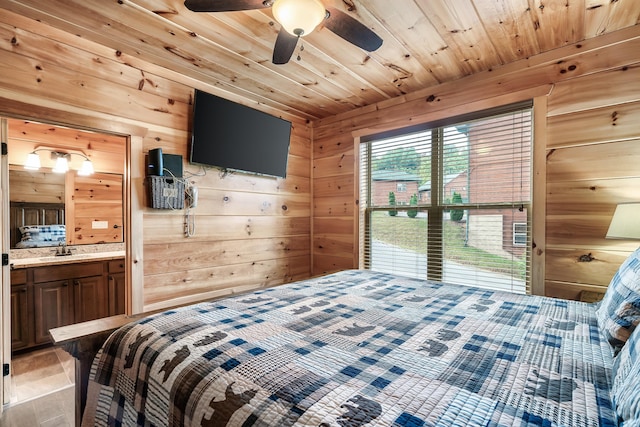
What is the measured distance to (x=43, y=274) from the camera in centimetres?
288

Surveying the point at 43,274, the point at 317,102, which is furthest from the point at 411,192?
the point at 43,274

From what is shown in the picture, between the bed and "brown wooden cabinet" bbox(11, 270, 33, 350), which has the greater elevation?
the bed

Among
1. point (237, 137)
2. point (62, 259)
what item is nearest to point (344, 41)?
point (237, 137)

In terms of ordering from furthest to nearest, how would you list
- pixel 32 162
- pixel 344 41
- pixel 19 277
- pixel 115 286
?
1. pixel 115 286
2. pixel 32 162
3. pixel 19 277
4. pixel 344 41

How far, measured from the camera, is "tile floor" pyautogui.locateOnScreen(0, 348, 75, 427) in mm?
1985

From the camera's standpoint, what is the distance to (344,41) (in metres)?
1.99

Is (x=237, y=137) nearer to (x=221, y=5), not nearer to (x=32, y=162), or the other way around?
(x=221, y=5)

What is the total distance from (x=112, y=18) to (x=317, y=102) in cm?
176

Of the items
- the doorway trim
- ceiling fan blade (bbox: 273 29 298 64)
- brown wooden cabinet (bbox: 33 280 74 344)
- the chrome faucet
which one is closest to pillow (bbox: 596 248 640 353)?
ceiling fan blade (bbox: 273 29 298 64)

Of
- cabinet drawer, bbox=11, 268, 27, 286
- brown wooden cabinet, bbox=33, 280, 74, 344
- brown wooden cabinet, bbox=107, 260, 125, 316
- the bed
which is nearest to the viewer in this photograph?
the bed

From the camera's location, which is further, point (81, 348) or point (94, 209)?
point (94, 209)

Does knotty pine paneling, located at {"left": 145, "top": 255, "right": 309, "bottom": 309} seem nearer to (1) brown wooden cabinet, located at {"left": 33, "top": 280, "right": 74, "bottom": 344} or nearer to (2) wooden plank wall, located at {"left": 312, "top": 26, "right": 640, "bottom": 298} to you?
(1) brown wooden cabinet, located at {"left": 33, "top": 280, "right": 74, "bottom": 344}

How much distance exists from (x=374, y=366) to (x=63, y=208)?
12.9ft

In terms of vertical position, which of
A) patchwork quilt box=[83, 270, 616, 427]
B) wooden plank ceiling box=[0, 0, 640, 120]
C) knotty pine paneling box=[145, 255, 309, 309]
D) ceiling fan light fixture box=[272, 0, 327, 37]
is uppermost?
wooden plank ceiling box=[0, 0, 640, 120]
